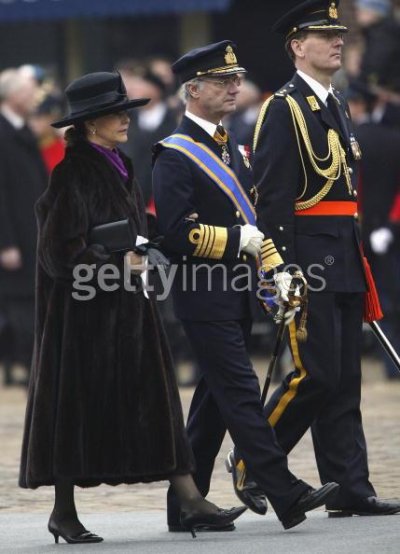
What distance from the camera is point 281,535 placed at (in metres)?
7.68

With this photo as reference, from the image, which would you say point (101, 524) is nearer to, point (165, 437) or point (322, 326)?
point (165, 437)

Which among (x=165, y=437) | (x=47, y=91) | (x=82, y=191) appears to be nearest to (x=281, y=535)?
(x=165, y=437)

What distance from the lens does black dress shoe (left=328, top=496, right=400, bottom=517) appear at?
8.03 meters

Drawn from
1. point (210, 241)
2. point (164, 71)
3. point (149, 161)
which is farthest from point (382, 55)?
point (210, 241)

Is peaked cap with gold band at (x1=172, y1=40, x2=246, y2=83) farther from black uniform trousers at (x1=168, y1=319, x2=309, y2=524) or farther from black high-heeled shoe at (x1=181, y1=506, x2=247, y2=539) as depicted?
black high-heeled shoe at (x1=181, y1=506, x2=247, y2=539)

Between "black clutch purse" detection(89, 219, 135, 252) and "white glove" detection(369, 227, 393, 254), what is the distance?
19.6 feet

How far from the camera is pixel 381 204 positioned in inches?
533

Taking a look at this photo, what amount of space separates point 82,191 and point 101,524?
4.90 feet

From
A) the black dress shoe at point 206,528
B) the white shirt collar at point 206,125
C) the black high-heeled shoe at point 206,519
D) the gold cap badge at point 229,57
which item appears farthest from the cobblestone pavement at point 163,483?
the gold cap badge at point 229,57

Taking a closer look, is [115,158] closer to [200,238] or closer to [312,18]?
[200,238]

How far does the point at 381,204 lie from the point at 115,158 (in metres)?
5.84

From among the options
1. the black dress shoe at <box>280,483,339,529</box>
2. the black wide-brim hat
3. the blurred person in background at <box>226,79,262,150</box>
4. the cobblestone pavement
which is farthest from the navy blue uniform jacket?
the blurred person in background at <box>226,79,262,150</box>

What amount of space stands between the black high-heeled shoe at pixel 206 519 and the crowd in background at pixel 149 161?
217 inches

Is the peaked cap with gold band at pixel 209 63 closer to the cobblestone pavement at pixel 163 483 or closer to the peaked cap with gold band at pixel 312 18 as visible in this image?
the peaked cap with gold band at pixel 312 18
